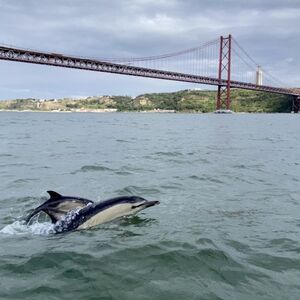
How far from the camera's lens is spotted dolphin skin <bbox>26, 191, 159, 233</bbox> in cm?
774

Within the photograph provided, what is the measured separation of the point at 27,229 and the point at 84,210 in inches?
46.2

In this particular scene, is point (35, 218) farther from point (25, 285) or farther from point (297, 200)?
point (297, 200)

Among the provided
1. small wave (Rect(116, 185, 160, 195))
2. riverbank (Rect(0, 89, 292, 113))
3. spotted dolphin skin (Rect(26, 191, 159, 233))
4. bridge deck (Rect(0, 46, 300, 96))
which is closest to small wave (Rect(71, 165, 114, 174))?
small wave (Rect(116, 185, 160, 195))

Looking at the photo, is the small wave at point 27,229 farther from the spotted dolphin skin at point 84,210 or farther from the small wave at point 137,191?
the small wave at point 137,191

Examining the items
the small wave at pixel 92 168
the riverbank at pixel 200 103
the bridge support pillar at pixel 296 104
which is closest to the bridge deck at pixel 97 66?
the bridge support pillar at pixel 296 104

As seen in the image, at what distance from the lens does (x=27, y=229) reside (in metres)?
8.05

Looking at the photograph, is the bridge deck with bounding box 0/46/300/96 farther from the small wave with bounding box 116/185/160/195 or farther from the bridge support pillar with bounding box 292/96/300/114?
the small wave with bounding box 116/185/160/195

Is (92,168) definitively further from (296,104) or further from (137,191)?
(296,104)

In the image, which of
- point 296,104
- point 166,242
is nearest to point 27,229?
point 166,242

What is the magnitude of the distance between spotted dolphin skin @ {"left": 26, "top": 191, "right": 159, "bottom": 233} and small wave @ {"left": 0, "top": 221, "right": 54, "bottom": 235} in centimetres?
15

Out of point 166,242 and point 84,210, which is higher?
point 84,210

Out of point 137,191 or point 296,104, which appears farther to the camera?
point 296,104

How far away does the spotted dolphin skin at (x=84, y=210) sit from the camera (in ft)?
25.4

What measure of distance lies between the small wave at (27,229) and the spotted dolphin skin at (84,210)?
0.15 m
